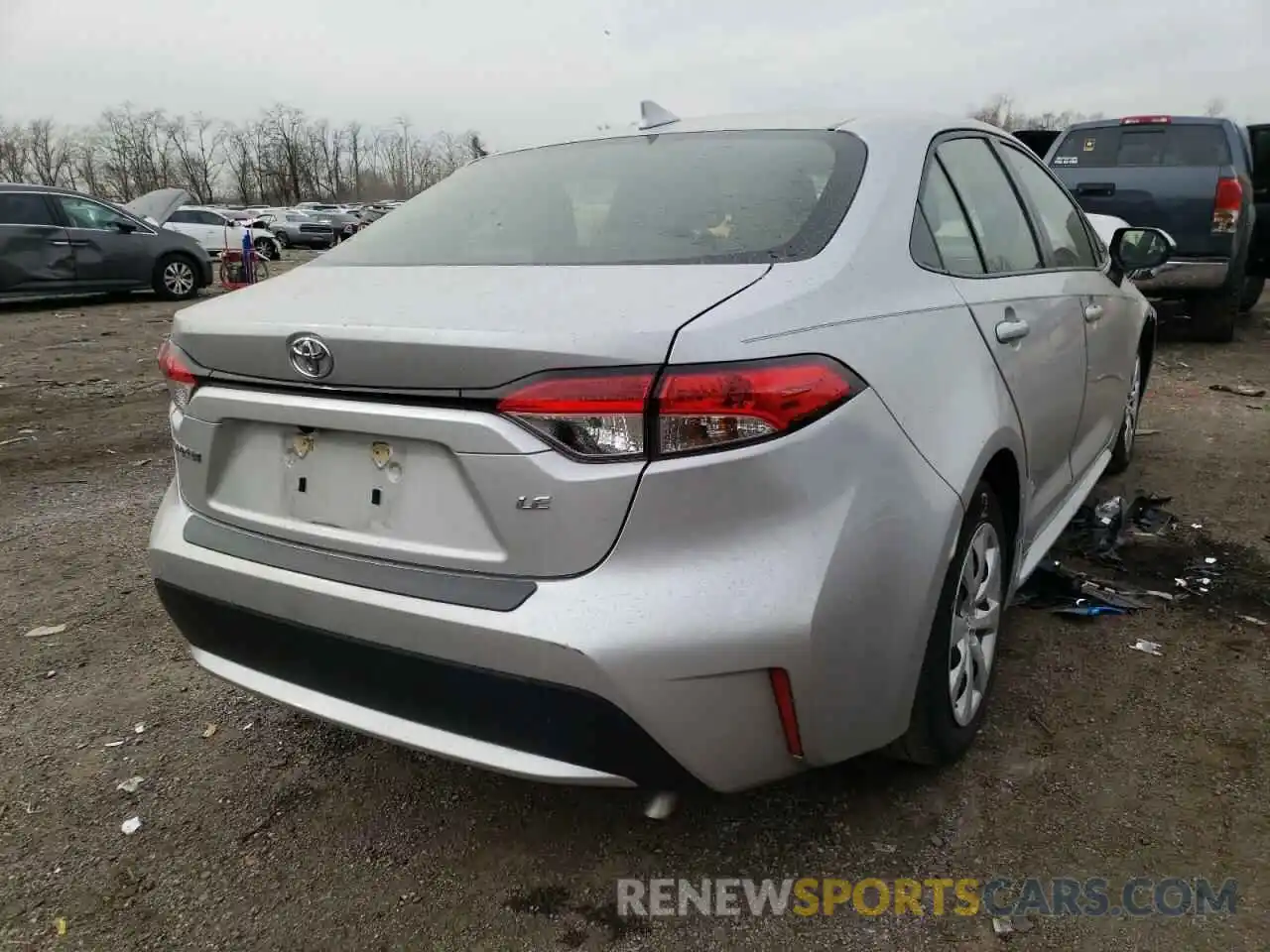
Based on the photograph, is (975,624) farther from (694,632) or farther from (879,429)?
(694,632)

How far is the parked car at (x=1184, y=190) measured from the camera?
752 centimetres

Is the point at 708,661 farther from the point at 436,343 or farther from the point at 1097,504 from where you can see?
the point at 1097,504

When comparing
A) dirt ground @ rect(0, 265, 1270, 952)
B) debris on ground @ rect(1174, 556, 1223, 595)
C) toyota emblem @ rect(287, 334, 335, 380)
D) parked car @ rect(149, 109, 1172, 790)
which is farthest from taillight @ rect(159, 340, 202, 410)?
debris on ground @ rect(1174, 556, 1223, 595)

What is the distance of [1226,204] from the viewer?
24.4 feet

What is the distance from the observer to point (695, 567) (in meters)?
1.65

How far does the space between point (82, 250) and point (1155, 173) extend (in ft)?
39.7

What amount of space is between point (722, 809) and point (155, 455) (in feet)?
14.9

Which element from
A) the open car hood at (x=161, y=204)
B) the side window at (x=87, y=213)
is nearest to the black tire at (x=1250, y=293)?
the side window at (x=87, y=213)

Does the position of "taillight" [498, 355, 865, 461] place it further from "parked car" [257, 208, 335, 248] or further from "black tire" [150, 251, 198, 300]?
"parked car" [257, 208, 335, 248]

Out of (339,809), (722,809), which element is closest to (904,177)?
(722,809)

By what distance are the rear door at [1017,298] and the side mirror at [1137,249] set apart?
3.14 feet

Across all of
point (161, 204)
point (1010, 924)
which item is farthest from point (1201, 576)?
point (161, 204)

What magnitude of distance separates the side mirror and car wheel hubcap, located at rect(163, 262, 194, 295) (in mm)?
12918

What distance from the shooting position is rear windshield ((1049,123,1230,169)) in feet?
26.3
